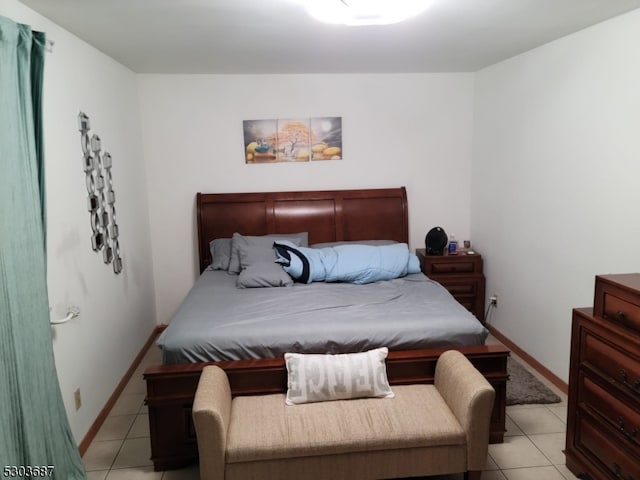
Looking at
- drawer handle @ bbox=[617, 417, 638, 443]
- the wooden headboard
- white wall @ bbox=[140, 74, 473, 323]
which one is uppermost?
white wall @ bbox=[140, 74, 473, 323]

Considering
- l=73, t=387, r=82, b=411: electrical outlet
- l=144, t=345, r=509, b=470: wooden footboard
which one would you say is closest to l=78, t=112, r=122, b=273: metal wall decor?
l=73, t=387, r=82, b=411: electrical outlet

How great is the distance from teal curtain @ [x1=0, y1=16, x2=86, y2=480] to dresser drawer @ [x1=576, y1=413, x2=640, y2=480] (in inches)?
95.0

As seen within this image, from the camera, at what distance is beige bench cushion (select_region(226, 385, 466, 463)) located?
208 cm

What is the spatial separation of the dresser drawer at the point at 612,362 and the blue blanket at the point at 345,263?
1.54 m

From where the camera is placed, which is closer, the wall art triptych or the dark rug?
the dark rug

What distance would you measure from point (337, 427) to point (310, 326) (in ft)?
2.02

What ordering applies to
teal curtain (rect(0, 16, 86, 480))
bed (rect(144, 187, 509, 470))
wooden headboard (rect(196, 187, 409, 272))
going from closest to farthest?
teal curtain (rect(0, 16, 86, 480)) < bed (rect(144, 187, 509, 470)) < wooden headboard (rect(196, 187, 409, 272))

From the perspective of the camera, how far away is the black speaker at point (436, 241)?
422 cm

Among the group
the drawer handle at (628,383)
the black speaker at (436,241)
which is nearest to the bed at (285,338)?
the drawer handle at (628,383)

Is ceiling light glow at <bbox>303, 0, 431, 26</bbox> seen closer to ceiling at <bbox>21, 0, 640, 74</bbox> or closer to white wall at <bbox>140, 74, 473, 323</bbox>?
ceiling at <bbox>21, 0, 640, 74</bbox>

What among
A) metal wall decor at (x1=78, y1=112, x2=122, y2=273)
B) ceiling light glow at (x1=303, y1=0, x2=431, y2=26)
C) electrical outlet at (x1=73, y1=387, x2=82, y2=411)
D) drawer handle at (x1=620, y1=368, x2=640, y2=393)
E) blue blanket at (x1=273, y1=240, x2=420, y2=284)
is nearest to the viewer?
drawer handle at (x1=620, y1=368, x2=640, y2=393)

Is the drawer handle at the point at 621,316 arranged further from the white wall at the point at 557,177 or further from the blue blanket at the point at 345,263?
the blue blanket at the point at 345,263

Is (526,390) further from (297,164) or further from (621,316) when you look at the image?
(297,164)

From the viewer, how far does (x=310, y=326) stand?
264cm
